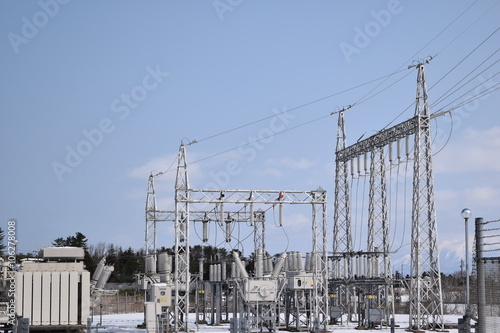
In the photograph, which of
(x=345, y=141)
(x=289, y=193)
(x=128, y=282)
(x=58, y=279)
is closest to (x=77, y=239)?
(x=128, y=282)

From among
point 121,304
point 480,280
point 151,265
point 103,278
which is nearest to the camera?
point 480,280

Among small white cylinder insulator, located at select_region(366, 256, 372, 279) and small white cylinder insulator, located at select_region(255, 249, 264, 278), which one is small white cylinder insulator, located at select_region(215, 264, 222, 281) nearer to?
small white cylinder insulator, located at select_region(255, 249, 264, 278)

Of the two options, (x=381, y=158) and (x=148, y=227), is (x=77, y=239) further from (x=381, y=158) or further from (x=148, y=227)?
(x=381, y=158)

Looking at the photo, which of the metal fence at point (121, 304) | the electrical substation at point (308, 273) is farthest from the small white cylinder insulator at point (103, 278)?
the metal fence at point (121, 304)

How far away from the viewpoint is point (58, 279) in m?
28.3

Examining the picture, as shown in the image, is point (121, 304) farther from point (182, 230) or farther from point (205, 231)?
point (182, 230)

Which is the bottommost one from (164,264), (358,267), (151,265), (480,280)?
(358,267)

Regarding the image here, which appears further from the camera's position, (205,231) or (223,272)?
(205,231)

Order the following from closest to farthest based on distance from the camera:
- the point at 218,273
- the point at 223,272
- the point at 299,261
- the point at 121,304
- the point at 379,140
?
the point at 299,261 → the point at 379,140 → the point at 223,272 → the point at 218,273 → the point at 121,304

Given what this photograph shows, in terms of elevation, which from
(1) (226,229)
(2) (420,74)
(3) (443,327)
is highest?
(2) (420,74)

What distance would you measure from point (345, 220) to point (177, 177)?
16.9m

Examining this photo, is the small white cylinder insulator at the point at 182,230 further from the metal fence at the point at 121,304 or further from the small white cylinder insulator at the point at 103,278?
the metal fence at the point at 121,304

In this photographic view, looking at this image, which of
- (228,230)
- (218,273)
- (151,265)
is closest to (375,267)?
(228,230)

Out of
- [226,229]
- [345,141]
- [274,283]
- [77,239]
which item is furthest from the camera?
[77,239]
